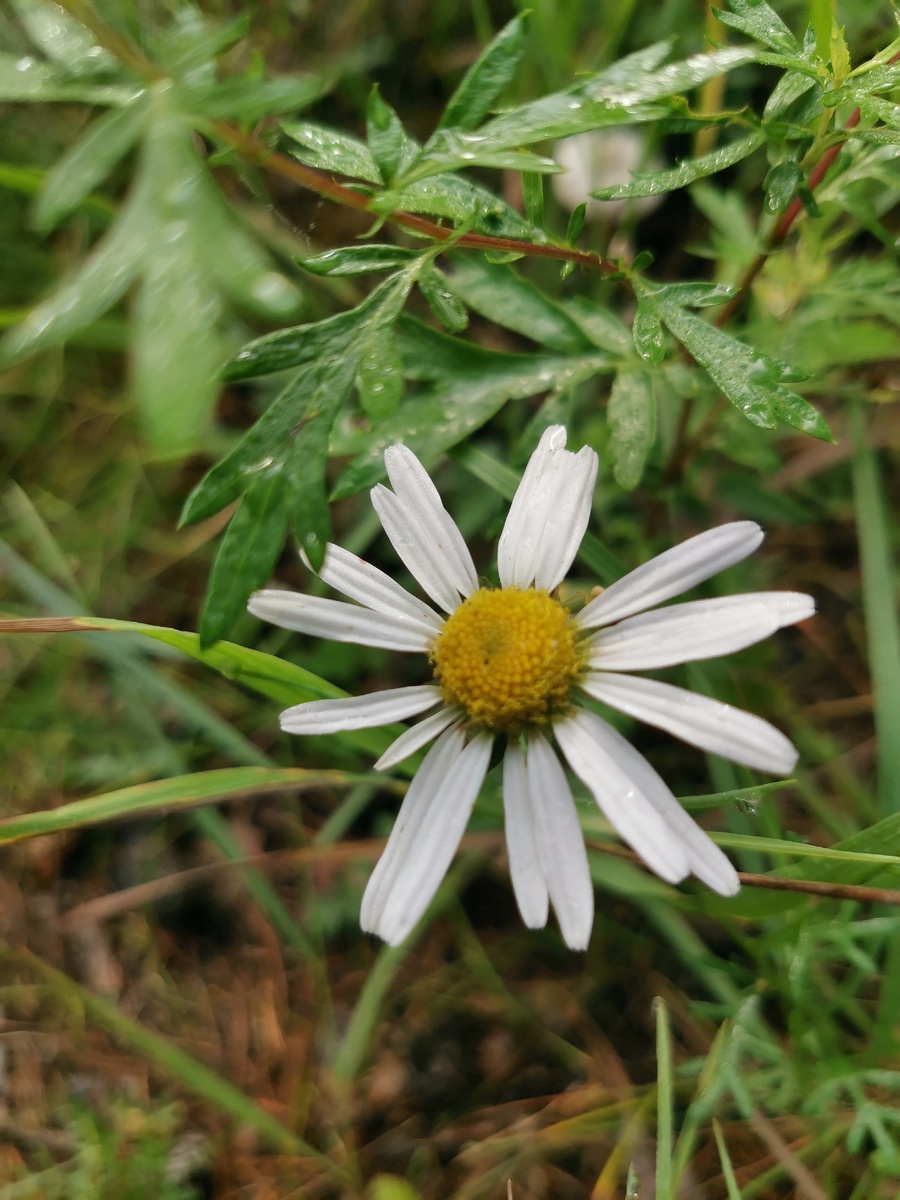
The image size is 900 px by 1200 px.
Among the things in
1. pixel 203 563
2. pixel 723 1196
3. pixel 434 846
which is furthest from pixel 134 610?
pixel 723 1196

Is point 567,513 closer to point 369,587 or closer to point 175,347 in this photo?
point 369,587

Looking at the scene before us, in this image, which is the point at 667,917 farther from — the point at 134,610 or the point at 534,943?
the point at 134,610

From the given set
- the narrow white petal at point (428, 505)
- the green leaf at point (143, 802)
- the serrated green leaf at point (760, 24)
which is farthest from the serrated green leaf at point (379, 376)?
the green leaf at point (143, 802)

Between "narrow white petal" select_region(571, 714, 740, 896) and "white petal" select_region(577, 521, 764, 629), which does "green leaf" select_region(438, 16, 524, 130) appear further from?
"narrow white petal" select_region(571, 714, 740, 896)

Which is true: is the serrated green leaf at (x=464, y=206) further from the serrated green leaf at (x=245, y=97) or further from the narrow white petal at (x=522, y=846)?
the narrow white petal at (x=522, y=846)

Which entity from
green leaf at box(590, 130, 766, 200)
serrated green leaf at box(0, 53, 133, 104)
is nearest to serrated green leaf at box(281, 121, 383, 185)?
serrated green leaf at box(0, 53, 133, 104)
